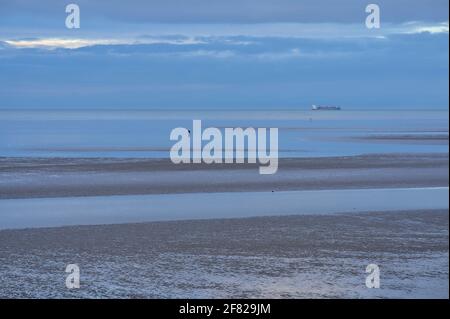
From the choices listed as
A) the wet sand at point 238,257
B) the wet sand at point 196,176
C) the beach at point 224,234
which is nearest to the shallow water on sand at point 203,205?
the beach at point 224,234

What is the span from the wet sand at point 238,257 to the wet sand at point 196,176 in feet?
18.5

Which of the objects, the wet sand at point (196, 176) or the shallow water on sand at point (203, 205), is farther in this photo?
the wet sand at point (196, 176)

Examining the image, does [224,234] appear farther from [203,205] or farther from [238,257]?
[203,205]

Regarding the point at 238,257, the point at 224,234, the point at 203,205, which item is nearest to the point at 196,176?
the point at 203,205

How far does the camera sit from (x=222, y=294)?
9148 millimetres

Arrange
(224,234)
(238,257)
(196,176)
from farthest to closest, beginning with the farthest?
1. (196,176)
2. (224,234)
3. (238,257)

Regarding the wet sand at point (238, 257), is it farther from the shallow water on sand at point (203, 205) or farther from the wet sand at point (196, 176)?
the wet sand at point (196, 176)

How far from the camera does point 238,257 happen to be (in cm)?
1120

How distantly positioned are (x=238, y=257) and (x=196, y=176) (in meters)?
11.7

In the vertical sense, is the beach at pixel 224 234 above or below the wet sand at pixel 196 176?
below

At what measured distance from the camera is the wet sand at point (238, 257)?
9.35 metres

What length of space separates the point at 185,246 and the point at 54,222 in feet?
12.1
